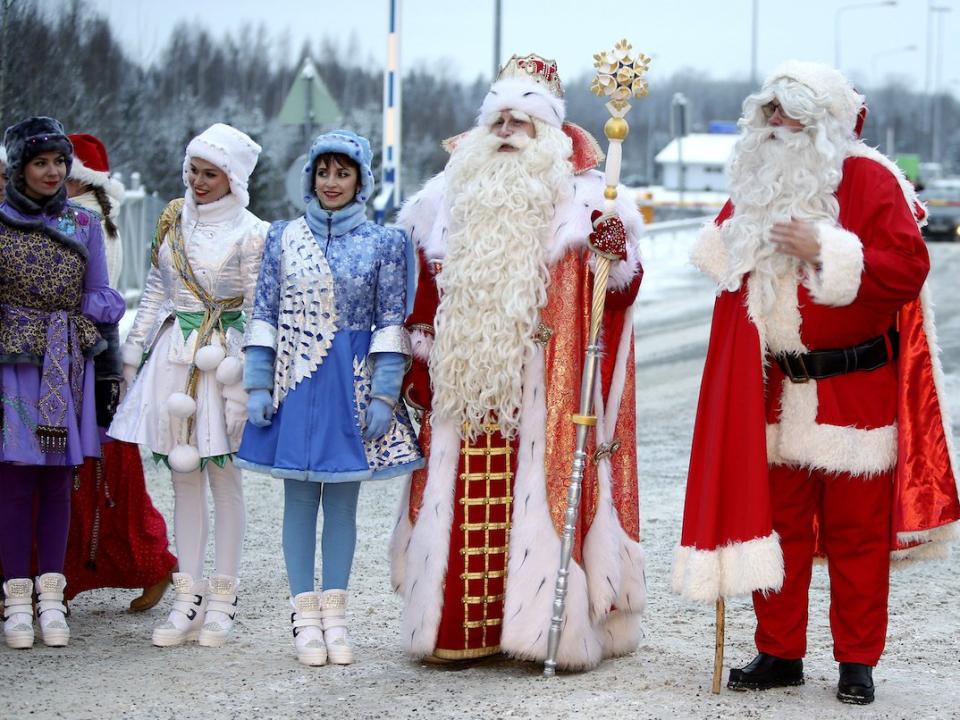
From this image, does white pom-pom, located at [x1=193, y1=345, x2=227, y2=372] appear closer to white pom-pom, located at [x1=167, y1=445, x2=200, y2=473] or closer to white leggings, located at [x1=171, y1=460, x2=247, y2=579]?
white pom-pom, located at [x1=167, y1=445, x2=200, y2=473]

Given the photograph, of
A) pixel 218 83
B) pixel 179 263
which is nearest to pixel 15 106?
pixel 179 263

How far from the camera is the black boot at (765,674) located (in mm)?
4781

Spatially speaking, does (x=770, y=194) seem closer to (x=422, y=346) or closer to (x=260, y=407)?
(x=422, y=346)

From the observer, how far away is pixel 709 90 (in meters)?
112

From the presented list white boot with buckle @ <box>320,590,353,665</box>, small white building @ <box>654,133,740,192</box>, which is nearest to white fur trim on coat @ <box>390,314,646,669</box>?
white boot with buckle @ <box>320,590,353,665</box>

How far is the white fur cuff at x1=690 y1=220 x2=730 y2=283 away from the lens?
15.7 ft

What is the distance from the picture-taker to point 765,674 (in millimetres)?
4793

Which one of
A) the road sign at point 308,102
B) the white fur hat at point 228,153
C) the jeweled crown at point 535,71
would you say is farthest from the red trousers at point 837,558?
the road sign at point 308,102

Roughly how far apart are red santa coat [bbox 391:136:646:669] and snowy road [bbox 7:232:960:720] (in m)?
0.17

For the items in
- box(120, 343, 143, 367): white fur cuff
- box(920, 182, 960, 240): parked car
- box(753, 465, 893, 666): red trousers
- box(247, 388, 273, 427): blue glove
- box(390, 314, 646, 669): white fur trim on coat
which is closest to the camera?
Answer: box(753, 465, 893, 666): red trousers

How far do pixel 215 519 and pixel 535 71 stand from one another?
6.68ft

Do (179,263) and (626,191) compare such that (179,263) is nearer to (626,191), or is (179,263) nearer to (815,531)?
(626,191)

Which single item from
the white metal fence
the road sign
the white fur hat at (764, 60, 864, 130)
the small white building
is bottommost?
the white fur hat at (764, 60, 864, 130)

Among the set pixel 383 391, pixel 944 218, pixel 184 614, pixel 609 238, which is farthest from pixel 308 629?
pixel 944 218
